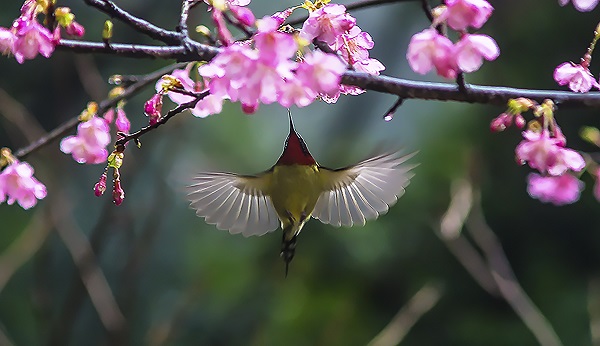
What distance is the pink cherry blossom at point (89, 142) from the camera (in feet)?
2.86

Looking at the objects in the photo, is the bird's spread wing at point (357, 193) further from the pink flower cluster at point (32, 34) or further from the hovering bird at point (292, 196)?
the pink flower cluster at point (32, 34)

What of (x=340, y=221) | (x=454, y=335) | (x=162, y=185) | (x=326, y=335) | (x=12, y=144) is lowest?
(x=454, y=335)

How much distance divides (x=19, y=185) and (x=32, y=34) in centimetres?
27

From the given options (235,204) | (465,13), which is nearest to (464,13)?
(465,13)

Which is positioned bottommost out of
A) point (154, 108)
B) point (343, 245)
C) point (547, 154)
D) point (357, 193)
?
point (343, 245)

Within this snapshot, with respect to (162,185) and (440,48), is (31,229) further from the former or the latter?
(440,48)

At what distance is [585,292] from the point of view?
2.34 meters

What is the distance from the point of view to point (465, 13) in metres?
0.72

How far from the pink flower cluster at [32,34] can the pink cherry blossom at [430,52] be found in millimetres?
361

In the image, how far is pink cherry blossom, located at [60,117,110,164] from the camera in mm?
871

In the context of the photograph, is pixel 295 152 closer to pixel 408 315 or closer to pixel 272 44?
pixel 272 44

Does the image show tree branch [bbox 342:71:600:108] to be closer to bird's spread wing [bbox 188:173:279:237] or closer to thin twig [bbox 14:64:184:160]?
thin twig [bbox 14:64:184:160]

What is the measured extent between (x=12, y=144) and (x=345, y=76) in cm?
211

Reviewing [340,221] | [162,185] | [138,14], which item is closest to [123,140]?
[340,221]
